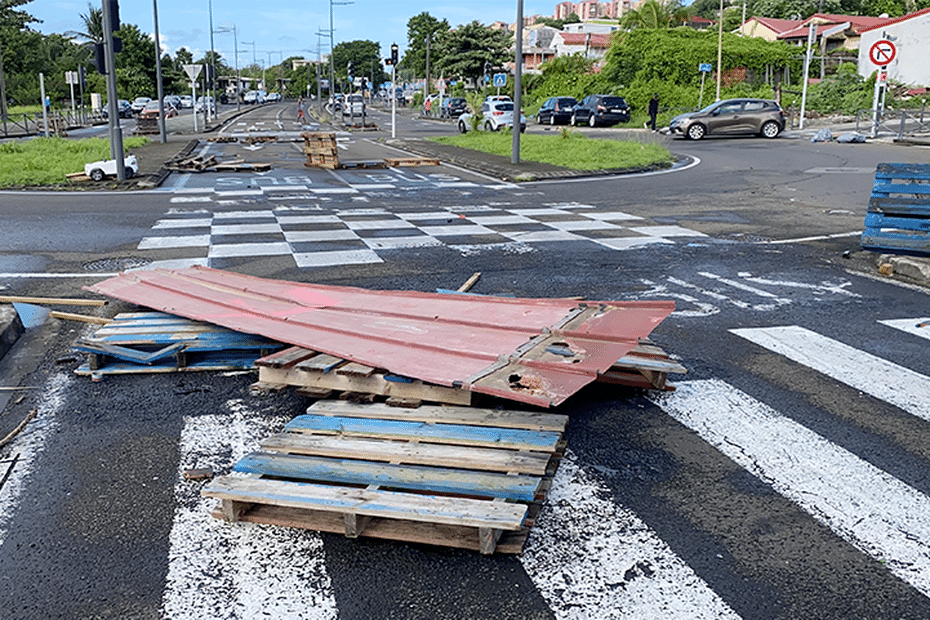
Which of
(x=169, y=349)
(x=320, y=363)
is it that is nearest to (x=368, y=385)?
(x=320, y=363)

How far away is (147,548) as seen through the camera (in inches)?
146

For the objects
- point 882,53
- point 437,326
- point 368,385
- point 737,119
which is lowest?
point 368,385

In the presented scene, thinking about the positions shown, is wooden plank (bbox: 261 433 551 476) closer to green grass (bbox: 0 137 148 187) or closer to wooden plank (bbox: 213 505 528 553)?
wooden plank (bbox: 213 505 528 553)

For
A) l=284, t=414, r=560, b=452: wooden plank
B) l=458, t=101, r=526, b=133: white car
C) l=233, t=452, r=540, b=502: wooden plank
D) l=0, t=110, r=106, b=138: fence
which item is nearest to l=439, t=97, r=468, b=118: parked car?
l=458, t=101, r=526, b=133: white car

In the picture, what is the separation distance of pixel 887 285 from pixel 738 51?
4624cm

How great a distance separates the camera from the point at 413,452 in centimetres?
417

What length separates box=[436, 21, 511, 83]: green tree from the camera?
72000 millimetres

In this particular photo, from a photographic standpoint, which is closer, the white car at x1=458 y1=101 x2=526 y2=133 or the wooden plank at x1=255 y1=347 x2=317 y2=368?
the wooden plank at x1=255 y1=347 x2=317 y2=368

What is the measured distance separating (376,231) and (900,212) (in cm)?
703

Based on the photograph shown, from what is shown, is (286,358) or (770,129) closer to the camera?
(286,358)

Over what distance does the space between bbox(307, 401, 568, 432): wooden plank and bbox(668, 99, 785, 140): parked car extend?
29.8 meters

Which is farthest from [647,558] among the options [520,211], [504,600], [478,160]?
[478,160]

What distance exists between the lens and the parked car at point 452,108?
5844cm

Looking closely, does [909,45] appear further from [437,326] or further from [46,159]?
[437,326]
